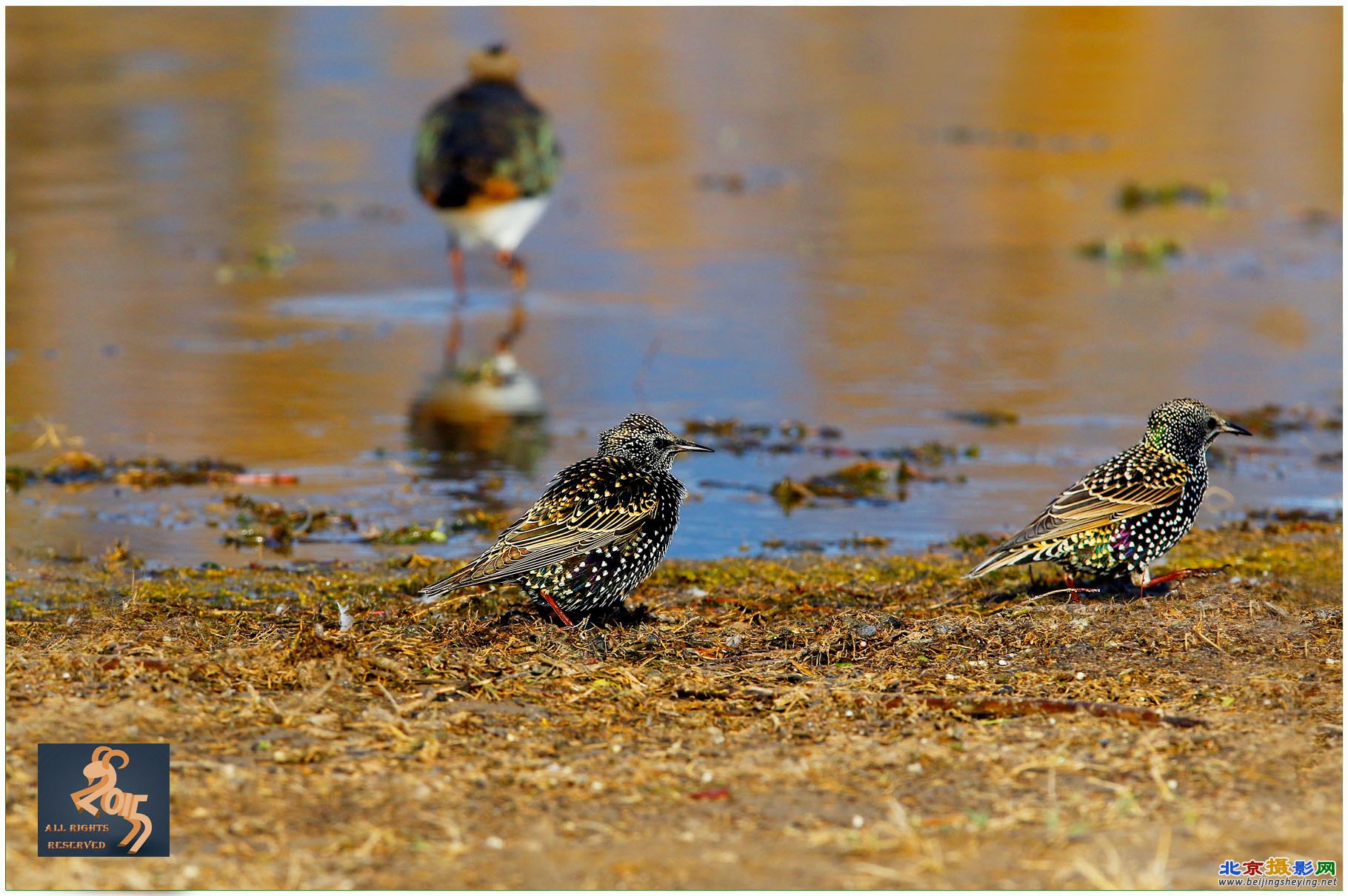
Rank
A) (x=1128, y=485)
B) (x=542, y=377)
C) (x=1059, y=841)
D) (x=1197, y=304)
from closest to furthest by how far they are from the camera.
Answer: (x=1059, y=841)
(x=1128, y=485)
(x=542, y=377)
(x=1197, y=304)

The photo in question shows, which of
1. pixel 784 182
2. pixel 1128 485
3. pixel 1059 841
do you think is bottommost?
pixel 1059 841

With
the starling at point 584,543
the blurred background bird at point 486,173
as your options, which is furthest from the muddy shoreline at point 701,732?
the blurred background bird at point 486,173

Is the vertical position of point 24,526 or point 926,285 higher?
point 926,285

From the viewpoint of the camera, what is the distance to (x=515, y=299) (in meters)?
15.8

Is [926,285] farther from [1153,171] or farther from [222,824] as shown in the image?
[222,824]

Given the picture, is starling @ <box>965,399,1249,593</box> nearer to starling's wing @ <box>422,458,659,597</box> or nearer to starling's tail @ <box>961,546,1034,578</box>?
starling's tail @ <box>961,546,1034,578</box>

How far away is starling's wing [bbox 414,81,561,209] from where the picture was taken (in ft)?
50.0

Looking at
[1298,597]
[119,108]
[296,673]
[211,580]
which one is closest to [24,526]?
[211,580]

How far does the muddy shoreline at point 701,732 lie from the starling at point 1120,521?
0.19 metres

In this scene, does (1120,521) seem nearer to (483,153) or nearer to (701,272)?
(483,153)

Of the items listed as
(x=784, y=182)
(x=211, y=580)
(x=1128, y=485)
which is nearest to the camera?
(x=1128, y=485)

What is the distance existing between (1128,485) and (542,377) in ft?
19.9

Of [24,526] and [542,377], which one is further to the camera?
[542,377]

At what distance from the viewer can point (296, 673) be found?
239 inches
